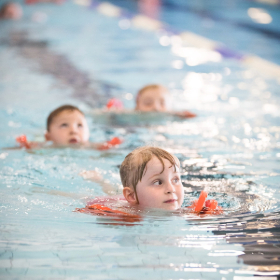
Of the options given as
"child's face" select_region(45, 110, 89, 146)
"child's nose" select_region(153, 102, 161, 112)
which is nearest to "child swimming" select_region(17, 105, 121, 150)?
"child's face" select_region(45, 110, 89, 146)

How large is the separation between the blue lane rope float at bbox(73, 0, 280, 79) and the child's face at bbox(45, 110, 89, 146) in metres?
3.60

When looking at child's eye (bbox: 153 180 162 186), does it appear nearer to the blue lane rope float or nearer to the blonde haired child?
the blonde haired child

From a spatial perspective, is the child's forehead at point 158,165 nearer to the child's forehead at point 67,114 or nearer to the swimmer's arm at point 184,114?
the child's forehead at point 67,114

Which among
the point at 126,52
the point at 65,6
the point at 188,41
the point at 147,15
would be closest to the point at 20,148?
the point at 126,52

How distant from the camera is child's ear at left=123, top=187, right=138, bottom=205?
7.61 feet

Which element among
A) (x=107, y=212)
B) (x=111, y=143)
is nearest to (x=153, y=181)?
(x=107, y=212)

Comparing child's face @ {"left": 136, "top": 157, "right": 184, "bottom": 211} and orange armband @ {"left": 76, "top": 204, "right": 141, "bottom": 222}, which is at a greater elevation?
child's face @ {"left": 136, "top": 157, "right": 184, "bottom": 211}

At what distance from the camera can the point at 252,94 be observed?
5.56 metres

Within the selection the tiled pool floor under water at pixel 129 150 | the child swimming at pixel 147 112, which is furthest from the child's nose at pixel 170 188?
the child swimming at pixel 147 112

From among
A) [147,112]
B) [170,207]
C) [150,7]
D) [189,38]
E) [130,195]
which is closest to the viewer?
[170,207]

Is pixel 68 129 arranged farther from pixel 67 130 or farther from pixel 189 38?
pixel 189 38

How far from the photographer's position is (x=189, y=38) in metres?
8.55

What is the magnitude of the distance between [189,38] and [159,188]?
6.68 m

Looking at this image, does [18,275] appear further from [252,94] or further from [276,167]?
[252,94]
